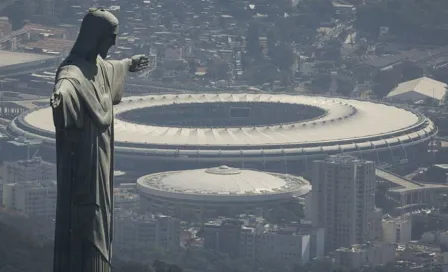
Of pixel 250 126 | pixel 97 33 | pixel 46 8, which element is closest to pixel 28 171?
pixel 250 126

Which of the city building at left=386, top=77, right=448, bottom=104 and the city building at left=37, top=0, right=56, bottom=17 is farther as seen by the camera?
the city building at left=37, top=0, right=56, bottom=17

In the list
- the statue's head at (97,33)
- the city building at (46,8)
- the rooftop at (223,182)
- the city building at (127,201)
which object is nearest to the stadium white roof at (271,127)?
the rooftop at (223,182)

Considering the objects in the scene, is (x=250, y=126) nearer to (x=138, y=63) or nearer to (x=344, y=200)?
(x=344, y=200)

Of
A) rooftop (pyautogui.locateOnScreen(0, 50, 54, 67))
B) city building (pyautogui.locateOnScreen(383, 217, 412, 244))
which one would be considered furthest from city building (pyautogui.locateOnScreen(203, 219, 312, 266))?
rooftop (pyautogui.locateOnScreen(0, 50, 54, 67))

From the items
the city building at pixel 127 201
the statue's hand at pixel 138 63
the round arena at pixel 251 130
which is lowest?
the round arena at pixel 251 130

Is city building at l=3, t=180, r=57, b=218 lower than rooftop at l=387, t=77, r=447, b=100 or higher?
higher

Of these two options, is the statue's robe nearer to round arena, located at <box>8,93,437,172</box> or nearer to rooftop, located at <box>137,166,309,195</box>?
rooftop, located at <box>137,166,309,195</box>

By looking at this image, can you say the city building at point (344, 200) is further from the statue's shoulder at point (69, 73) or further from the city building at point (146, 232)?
the statue's shoulder at point (69, 73)
